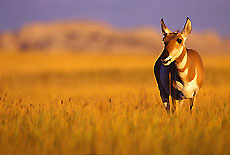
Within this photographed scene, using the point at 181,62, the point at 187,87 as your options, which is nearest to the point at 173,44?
the point at 181,62

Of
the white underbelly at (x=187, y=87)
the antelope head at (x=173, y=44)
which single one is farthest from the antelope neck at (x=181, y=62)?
the white underbelly at (x=187, y=87)

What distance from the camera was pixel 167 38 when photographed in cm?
658

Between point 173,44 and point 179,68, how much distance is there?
64cm

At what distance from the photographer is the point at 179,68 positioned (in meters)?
6.73

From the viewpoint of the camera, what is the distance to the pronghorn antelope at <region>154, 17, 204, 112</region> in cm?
642

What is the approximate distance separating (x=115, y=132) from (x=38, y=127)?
5.34ft

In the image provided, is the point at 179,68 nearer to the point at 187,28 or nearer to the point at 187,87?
the point at 187,87

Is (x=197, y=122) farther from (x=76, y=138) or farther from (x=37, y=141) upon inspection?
(x=37, y=141)

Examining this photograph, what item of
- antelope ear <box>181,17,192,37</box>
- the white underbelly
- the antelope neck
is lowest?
the white underbelly

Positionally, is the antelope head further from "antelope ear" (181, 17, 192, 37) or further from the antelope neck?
the antelope neck

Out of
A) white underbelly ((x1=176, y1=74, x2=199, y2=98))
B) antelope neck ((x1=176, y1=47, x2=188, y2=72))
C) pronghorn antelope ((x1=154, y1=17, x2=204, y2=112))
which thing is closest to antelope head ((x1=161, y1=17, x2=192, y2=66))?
pronghorn antelope ((x1=154, y1=17, x2=204, y2=112))

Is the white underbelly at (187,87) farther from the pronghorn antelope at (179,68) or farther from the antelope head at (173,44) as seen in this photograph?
the antelope head at (173,44)

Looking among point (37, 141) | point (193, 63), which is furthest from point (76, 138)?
point (193, 63)

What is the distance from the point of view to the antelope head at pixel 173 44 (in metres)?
6.26
